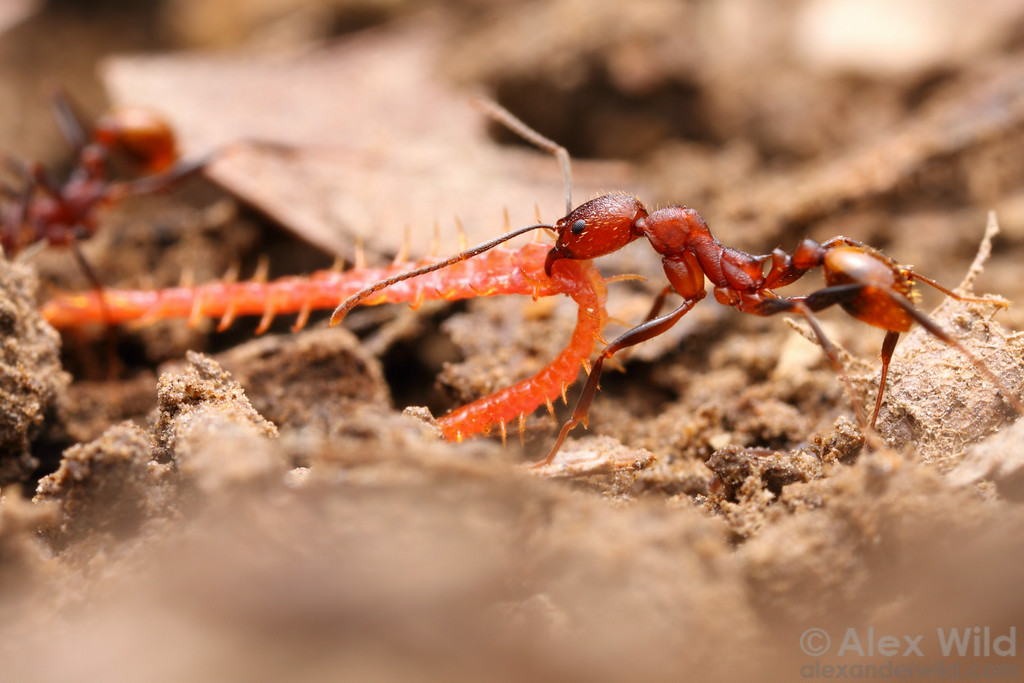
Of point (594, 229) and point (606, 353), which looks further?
point (594, 229)

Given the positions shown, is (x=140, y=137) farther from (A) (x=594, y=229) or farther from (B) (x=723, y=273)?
(B) (x=723, y=273)

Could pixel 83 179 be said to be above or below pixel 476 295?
above

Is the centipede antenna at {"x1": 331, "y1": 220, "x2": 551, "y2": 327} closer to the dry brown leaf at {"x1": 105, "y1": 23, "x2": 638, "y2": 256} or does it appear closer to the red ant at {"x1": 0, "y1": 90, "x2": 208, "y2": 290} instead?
the dry brown leaf at {"x1": 105, "y1": 23, "x2": 638, "y2": 256}

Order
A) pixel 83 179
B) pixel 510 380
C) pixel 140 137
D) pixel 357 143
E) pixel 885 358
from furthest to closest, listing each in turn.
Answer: pixel 83 179 < pixel 140 137 < pixel 357 143 < pixel 510 380 < pixel 885 358

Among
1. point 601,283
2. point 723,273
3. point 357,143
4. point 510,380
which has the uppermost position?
point 357,143

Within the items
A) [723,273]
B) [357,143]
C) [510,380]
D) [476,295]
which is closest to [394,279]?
[476,295]

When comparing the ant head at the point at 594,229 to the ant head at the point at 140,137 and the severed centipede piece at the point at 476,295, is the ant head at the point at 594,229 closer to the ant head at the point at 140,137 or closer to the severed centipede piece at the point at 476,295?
the severed centipede piece at the point at 476,295
